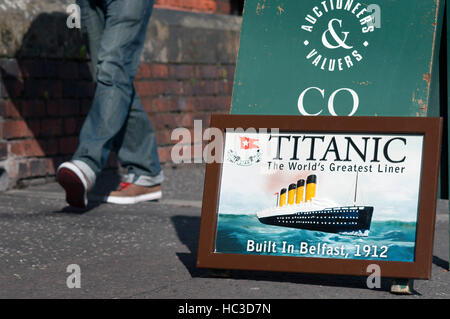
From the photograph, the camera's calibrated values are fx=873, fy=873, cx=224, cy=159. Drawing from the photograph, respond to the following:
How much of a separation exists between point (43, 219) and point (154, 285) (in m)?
1.40

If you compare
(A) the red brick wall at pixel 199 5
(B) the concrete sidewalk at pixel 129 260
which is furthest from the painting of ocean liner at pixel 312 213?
(A) the red brick wall at pixel 199 5

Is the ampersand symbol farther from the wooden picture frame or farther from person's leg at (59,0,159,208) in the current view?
person's leg at (59,0,159,208)

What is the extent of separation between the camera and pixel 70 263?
3373 millimetres

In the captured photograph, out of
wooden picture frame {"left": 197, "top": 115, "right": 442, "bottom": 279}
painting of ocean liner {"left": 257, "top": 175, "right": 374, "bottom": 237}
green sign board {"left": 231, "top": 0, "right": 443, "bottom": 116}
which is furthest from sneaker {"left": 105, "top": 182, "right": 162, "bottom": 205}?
painting of ocean liner {"left": 257, "top": 175, "right": 374, "bottom": 237}

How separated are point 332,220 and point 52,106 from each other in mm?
3038

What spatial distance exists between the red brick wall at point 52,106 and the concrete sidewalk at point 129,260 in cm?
53

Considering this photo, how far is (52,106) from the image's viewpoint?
222 inches

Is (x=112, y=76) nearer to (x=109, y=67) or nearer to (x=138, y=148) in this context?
(x=109, y=67)

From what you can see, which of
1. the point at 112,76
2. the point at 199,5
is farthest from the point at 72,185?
the point at 199,5

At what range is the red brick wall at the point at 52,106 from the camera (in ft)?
17.4

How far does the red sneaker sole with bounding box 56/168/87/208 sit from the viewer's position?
4.23m

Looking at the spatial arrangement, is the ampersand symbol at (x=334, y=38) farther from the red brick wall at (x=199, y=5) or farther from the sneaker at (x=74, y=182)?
the red brick wall at (x=199, y=5)
